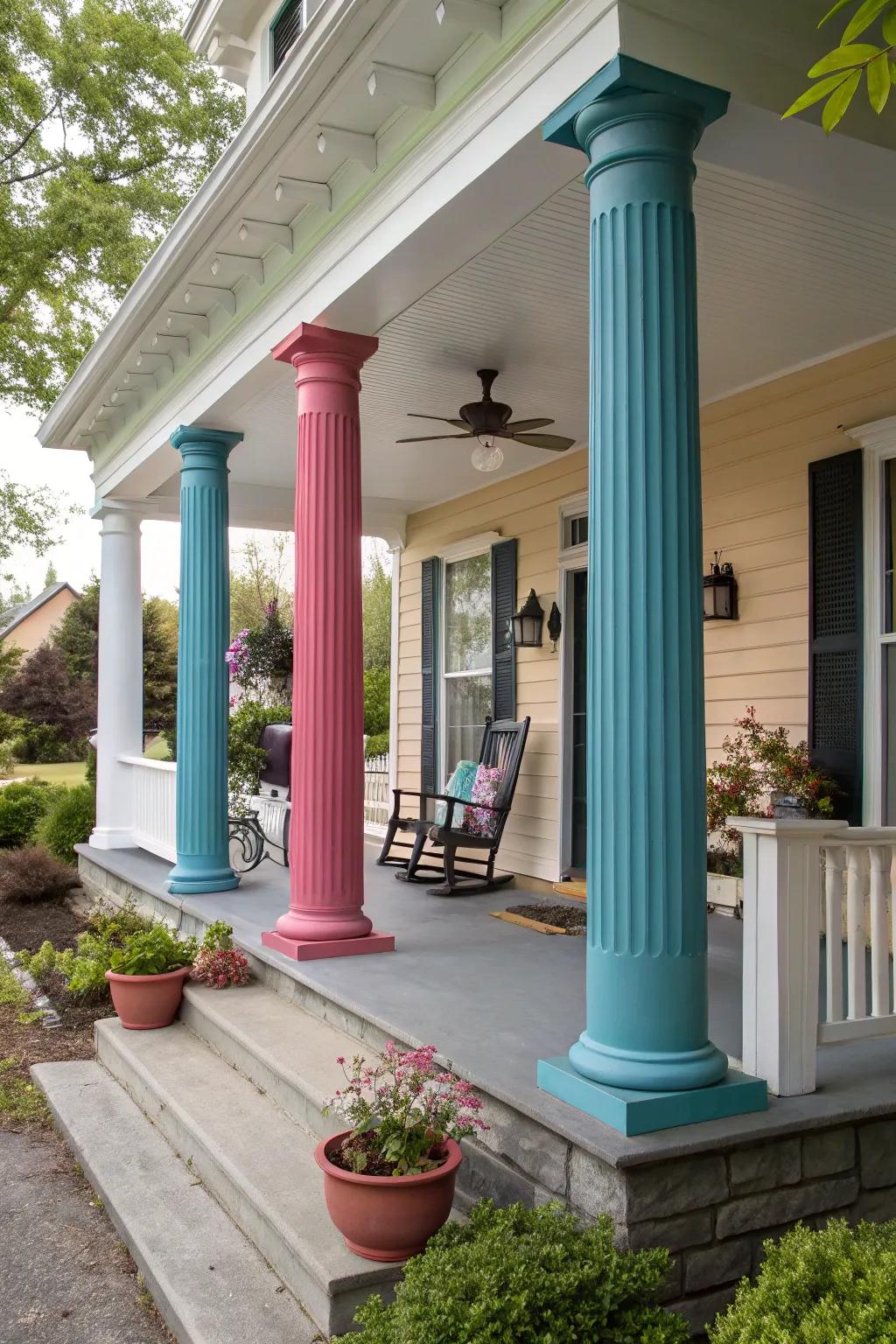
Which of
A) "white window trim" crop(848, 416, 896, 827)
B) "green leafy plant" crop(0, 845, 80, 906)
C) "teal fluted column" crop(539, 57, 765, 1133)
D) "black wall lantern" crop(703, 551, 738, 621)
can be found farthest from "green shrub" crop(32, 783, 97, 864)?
"teal fluted column" crop(539, 57, 765, 1133)

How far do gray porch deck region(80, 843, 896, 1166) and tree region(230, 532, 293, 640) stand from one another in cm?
1909

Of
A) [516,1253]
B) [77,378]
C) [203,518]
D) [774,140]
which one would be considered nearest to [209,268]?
[203,518]

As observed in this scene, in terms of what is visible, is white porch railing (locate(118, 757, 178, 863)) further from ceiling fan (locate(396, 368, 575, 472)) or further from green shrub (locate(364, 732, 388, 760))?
green shrub (locate(364, 732, 388, 760))

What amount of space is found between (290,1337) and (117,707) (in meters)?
6.09

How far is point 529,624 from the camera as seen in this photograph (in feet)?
23.1

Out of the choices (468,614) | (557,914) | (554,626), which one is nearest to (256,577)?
(468,614)

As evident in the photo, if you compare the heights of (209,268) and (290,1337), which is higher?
(209,268)

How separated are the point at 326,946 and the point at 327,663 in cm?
117

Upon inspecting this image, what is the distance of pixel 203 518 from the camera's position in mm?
6082

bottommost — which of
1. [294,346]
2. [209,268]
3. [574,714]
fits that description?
[574,714]

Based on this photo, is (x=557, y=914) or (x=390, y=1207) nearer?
(x=390, y=1207)

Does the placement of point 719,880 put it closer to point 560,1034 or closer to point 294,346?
point 560,1034

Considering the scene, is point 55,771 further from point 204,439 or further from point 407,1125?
point 407,1125

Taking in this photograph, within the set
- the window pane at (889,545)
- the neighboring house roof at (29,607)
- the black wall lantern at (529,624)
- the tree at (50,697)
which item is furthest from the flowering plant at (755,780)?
the neighboring house roof at (29,607)
